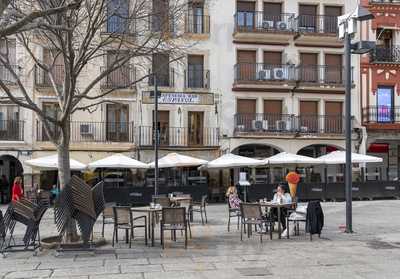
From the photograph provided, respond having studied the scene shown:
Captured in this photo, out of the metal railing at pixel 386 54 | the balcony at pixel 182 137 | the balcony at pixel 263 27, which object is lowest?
the balcony at pixel 182 137

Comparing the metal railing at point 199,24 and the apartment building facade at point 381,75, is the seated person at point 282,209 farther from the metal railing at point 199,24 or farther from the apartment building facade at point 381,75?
the apartment building facade at point 381,75

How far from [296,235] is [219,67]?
Answer: 19.4 meters

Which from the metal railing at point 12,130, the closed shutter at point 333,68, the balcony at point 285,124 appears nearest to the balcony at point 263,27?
the closed shutter at point 333,68

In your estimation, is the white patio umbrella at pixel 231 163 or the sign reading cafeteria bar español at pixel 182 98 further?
the sign reading cafeteria bar español at pixel 182 98

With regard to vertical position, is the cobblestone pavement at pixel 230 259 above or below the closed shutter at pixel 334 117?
below

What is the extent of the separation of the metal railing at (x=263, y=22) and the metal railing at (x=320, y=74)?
96.0 inches

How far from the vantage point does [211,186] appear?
105 ft

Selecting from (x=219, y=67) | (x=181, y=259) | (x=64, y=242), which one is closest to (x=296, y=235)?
(x=181, y=259)

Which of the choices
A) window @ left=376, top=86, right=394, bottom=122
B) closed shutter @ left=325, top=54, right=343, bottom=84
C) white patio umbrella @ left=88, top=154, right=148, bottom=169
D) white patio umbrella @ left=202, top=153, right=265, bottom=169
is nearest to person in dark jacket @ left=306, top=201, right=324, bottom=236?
white patio umbrella @ left=202, top=153, right=265, bottom=169

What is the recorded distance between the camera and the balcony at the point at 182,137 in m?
31.6

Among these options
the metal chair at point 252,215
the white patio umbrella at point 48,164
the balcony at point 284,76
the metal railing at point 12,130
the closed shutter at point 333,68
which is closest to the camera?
the metal chair at point 252,215

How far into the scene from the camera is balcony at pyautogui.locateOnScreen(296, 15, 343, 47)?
33.7m

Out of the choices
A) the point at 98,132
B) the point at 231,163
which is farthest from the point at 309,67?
the point at 98,132

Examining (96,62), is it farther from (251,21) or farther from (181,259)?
(181,259)
